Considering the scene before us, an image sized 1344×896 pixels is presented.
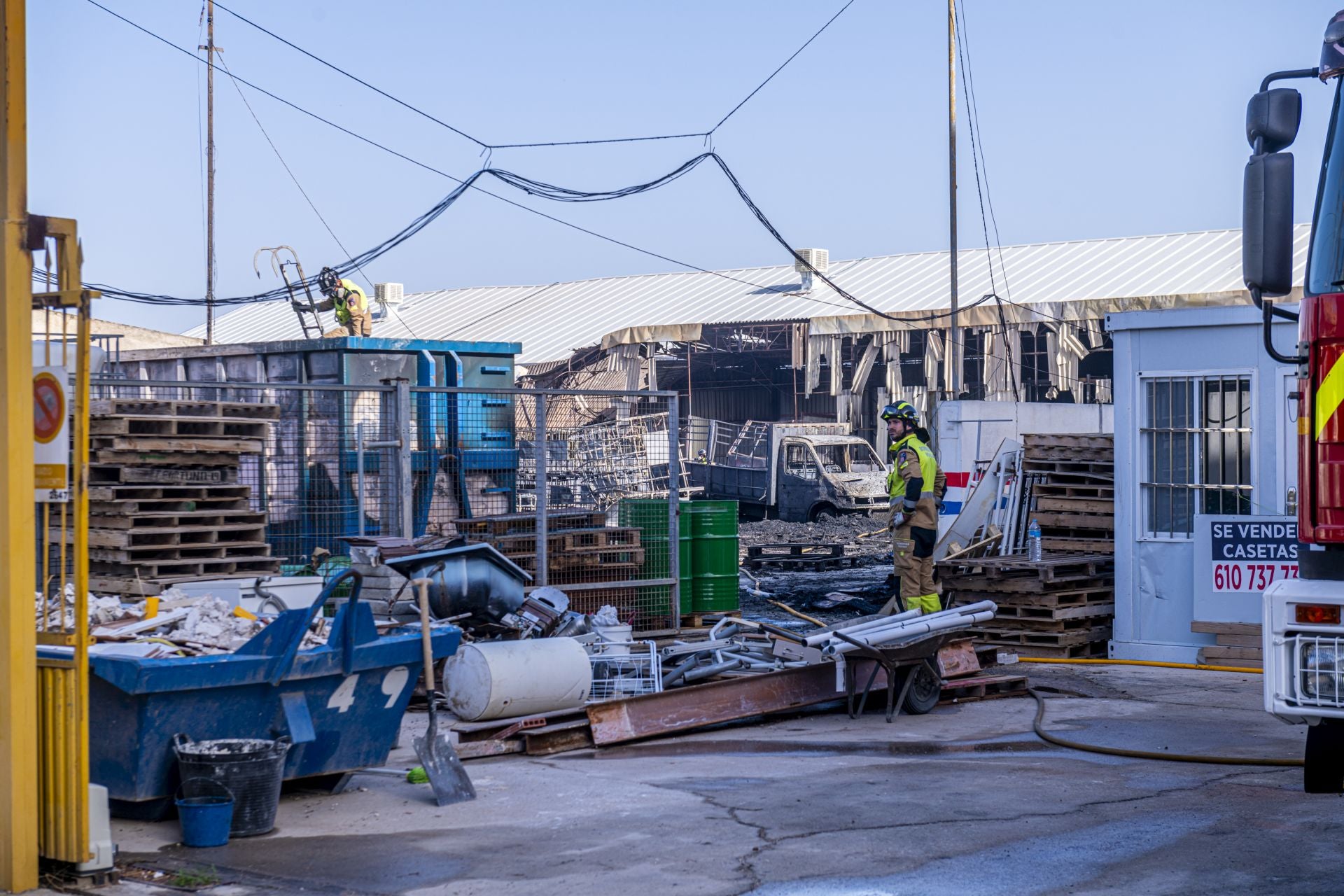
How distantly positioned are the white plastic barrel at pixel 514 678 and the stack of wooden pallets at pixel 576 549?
3.19 meters

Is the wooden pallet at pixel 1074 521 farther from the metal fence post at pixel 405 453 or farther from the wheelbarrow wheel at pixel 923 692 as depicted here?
the metal fence post at pixel 405 453

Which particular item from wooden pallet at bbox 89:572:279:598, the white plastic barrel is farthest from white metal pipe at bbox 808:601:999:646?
wooden pallet at bbox 89:572:279:598

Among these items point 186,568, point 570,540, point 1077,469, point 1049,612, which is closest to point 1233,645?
point 1049,612

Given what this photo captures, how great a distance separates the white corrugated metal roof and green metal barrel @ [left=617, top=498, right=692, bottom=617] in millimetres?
14431

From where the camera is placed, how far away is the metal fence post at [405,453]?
11727 millimetres

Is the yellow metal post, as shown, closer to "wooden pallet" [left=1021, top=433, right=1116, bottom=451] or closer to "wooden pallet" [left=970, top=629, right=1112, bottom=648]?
"wooden pallet" [left=970, top=629, right=1112, bottom=648]

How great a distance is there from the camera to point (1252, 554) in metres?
11.9

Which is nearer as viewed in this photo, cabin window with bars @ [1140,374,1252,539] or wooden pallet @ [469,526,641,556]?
cabin window with bars @ [1140,374,1252,539]

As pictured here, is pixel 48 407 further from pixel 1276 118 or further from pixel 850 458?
pixel 850 458

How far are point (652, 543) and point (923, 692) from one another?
4.18 m

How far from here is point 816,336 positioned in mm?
35312

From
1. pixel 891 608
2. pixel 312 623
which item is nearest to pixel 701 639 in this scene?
pixel 891 608

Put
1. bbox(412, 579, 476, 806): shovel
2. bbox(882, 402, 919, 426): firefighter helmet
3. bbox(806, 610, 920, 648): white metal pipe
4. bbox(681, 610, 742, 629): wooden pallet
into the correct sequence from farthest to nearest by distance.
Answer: bbox(681, 610, 742, 629): wooden pallet
bbox(882, 402, 919, 426): firefighter helmet
bbox(806, 610, 920, 648): white metal pipe
bbox(412, 579, 476, 806): shovel

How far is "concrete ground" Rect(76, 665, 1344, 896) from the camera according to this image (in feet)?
19.4
